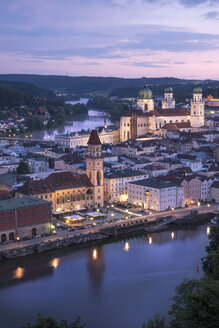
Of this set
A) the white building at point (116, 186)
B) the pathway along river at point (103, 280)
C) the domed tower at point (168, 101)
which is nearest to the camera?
the pathway along river at point (103, 280)

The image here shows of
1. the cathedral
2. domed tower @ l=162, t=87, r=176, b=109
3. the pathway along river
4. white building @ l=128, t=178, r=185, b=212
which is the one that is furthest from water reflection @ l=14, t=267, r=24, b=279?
domed tower @ l=162, t=87, r=176, b=109

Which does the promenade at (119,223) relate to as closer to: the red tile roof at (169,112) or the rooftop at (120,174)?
the rooftop at (120,174)

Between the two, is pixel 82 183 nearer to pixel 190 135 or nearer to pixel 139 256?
pixel 139 256

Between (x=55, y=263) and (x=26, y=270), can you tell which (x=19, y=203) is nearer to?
(x=55, y=263)

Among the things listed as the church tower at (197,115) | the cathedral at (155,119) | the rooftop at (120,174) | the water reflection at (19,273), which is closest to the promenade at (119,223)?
the water reflection at (19,273)

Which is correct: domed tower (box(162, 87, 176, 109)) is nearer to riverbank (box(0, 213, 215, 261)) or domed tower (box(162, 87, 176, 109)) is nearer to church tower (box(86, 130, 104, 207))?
church tower (box(86, 130, 104, 207))

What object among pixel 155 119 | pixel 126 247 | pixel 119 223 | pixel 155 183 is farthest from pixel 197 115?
pixel 126 247

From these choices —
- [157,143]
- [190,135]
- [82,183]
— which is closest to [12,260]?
[82,183]
